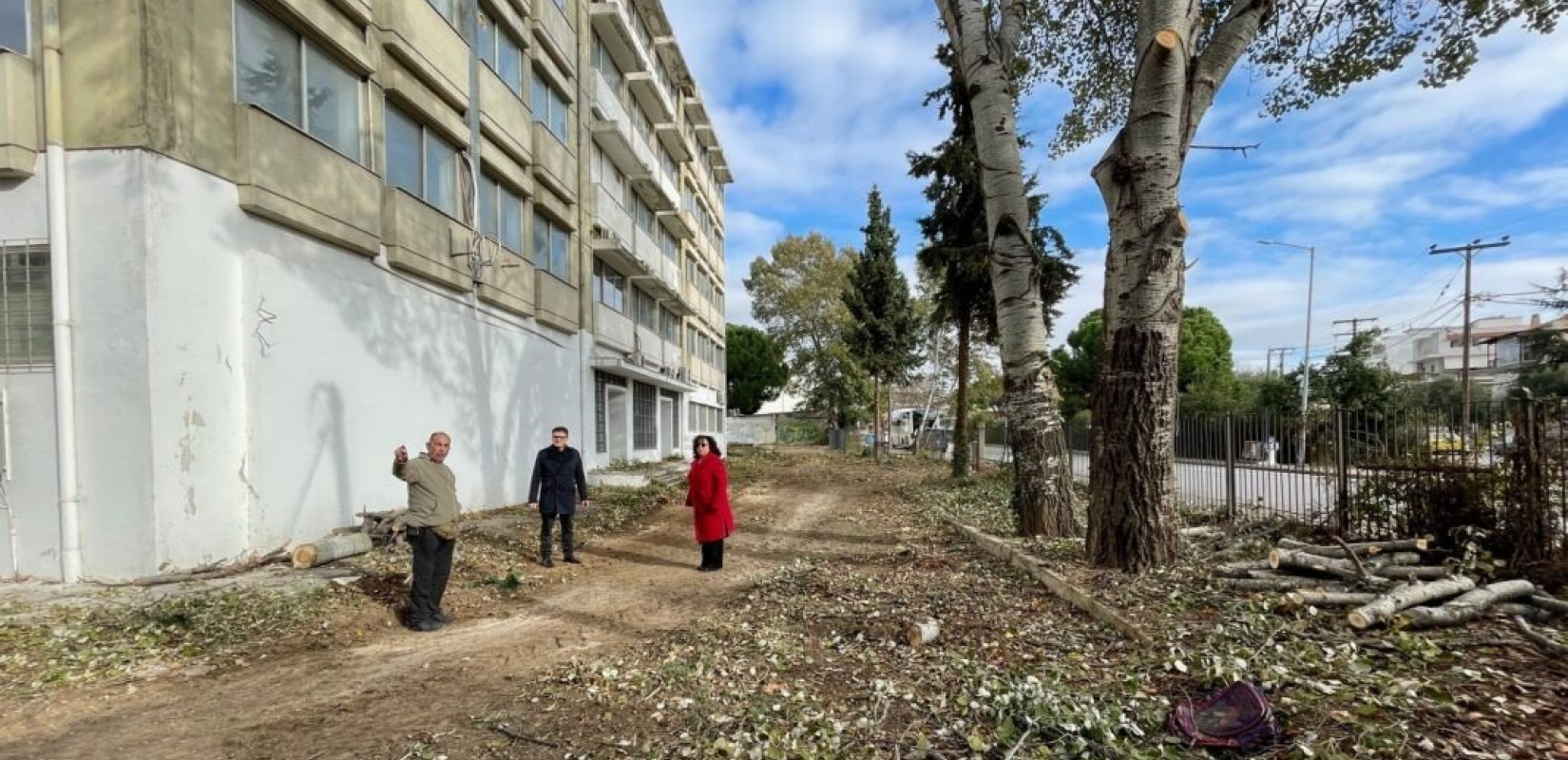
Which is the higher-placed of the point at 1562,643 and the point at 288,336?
the point at 288,336

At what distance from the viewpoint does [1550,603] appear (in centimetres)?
470

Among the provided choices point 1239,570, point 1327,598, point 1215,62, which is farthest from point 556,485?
point 1215,62

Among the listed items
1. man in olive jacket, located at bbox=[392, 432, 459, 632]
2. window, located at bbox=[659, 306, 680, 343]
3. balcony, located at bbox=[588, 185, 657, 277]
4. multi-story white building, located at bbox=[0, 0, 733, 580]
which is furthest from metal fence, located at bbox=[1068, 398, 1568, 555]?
window, located at bbox=[659, 306, 680, 343]

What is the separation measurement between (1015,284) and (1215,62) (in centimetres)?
282

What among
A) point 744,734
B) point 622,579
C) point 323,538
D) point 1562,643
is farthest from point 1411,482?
point 323,538

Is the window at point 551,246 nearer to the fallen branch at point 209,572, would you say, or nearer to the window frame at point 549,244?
the window frame at point 549,244

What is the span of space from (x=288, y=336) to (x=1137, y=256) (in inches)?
349

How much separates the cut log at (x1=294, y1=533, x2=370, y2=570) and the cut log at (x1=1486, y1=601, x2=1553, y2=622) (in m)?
9.69

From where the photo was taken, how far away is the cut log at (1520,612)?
184 inches

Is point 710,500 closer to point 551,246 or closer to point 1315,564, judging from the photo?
point 1315,564

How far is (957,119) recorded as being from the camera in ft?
58.0

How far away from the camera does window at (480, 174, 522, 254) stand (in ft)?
44.6

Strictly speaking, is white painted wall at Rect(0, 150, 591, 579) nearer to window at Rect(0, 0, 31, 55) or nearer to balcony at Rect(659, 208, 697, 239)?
window at Rect(0, 0, 31, 55)

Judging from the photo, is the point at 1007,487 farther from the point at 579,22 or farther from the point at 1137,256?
the point at 579,22
